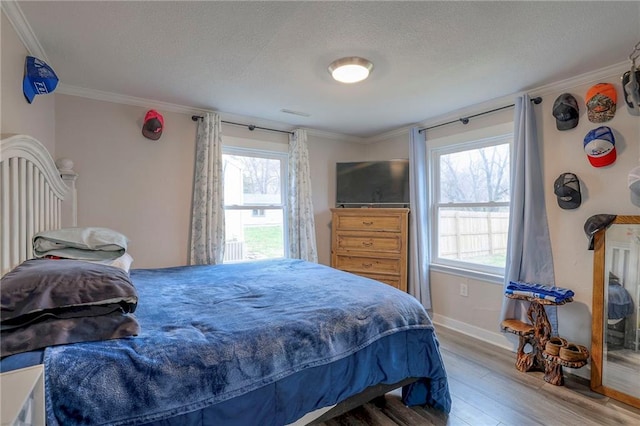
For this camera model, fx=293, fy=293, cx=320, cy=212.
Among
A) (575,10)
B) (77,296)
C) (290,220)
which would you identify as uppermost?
(575,10)

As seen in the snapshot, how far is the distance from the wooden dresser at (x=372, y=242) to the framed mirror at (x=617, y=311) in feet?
5.35

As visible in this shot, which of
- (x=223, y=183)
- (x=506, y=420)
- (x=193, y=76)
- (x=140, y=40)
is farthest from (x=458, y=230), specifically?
(x=140, y=40)

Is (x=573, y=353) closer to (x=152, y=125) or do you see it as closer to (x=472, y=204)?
(x=472, y=204)

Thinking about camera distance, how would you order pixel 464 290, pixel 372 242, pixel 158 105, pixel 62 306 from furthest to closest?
pixel 372 242 → pixel 464 290 → pixel 158 105 → pixel 62 306

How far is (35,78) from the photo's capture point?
1811 millimetres

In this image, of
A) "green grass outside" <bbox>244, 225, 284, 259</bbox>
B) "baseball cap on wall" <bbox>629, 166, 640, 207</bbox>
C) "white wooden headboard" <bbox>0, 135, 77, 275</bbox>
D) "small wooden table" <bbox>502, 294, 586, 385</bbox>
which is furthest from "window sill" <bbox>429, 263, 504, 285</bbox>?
"white wooden headboard" <bbox>0, 135, 77, 275</bbox>

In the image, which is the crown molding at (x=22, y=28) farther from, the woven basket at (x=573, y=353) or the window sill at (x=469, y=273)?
the woven basket at (x=573, y=353)

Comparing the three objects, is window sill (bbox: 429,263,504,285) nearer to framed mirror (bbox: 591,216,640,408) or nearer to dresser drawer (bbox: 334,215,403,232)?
dresser drawer (bbox: 334,215,403,232)

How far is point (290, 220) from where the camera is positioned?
12.1 ft

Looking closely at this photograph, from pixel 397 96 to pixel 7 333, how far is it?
116 inches

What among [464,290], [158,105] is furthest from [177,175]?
[464,290]

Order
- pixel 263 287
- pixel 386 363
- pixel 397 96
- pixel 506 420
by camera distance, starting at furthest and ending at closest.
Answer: pixel 397 96
pixel 263 287
pixel 506 420
pixel 386 363

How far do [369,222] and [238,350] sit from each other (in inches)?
101

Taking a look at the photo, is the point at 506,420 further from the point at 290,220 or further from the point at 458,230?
the point at 290,220
